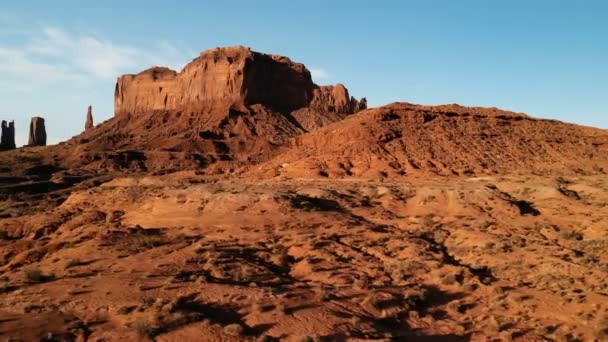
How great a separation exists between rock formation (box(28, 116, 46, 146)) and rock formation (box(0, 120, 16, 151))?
18.3ft

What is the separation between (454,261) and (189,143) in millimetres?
65777

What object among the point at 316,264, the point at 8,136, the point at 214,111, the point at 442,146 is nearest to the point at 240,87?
the point at 214,111

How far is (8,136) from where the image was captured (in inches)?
4094

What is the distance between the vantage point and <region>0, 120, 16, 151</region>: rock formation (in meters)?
103

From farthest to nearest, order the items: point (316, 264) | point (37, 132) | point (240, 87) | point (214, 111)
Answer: point (37, 132)
point (240, 87)
point (214, 111)
point (316, 264)

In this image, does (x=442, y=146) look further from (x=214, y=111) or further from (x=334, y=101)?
(x=334, y=101)

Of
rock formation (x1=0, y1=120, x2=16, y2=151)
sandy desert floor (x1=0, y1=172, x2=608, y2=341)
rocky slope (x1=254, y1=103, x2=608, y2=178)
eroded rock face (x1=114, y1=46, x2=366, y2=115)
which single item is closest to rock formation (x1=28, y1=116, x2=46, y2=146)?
rock formation (x1=0, y1=120, x2=16, y2=151)

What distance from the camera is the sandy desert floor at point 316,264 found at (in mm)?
11266

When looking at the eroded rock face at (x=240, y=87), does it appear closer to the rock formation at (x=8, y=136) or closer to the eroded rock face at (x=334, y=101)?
the eroded rock face at (x=334, y=101)

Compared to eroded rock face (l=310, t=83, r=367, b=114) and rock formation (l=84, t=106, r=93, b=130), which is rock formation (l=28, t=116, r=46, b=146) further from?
eroded rock face (l=310, t=83, r=367, b=114)

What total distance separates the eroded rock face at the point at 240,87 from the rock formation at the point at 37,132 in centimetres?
1857

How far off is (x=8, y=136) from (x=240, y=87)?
4734 cm

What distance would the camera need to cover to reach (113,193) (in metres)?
26.2

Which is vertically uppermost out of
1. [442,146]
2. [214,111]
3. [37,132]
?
[214,111]
